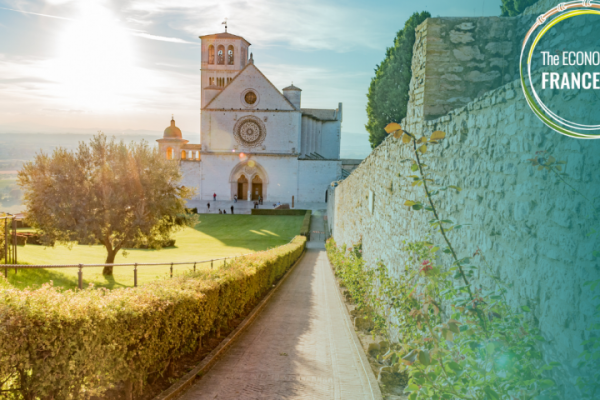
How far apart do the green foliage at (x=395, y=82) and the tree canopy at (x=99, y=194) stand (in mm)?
18442

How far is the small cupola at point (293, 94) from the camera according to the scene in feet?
170

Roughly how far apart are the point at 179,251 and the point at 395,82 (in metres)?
18.4

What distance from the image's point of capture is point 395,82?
1266 inches

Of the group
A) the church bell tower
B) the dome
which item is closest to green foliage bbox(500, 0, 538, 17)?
the church bell tower

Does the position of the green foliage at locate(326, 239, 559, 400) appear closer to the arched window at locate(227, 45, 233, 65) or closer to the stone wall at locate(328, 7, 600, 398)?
the stone wall at locate(328, 7, 600, 398)

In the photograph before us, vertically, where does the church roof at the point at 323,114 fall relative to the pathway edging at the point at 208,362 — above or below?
above

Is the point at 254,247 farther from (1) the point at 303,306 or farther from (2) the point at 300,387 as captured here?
(2) the point at 300,387

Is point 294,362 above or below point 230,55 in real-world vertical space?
below

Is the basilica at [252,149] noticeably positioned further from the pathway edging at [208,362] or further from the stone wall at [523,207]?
the stone wall at [523,207]

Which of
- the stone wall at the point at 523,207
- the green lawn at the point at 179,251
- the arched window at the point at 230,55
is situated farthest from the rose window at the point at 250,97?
the stone wall at the point at 523,207

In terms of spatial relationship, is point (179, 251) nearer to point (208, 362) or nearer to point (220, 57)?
point (208, 362)

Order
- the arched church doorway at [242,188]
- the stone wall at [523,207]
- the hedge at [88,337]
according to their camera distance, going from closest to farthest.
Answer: the stone wall at [523,207] → the hedge at [88,337] → the arched church doorway at [242,188]

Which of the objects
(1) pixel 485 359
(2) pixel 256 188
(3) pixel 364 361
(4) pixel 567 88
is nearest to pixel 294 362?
(3) pixel 364 361

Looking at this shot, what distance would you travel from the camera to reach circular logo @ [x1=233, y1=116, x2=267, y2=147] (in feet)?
170
